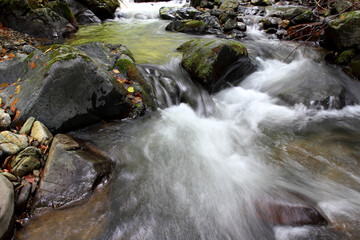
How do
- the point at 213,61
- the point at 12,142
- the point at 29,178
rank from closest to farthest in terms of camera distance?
the point at 29,178 < the point at 12,142 < the point at 213,61

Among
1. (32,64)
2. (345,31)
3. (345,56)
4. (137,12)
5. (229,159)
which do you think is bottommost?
(229,159)

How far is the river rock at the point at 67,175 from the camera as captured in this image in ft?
8.29

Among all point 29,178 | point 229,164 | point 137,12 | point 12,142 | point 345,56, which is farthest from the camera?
point 137,12

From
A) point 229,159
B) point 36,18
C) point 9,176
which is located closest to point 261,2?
point 36,18

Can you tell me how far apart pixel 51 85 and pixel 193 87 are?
3.76 m

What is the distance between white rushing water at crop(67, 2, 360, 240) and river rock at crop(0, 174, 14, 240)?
970 millimetres

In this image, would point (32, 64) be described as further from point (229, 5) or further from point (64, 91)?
point (229, 5)

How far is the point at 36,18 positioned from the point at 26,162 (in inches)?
340

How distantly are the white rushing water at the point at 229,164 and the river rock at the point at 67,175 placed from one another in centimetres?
37

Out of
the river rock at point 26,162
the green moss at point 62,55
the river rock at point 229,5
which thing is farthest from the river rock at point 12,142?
the river rock at point 229,5

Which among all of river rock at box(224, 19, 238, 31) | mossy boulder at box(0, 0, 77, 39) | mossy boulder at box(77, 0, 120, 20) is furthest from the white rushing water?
mossy boulder at box(77, 0, 120, 20)

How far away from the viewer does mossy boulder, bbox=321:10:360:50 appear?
7.17 m

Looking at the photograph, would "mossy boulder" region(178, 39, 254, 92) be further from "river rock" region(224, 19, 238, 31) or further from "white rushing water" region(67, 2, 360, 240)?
"river rock" region(224, 19, 238, 31)

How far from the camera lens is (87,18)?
12.8 meters
